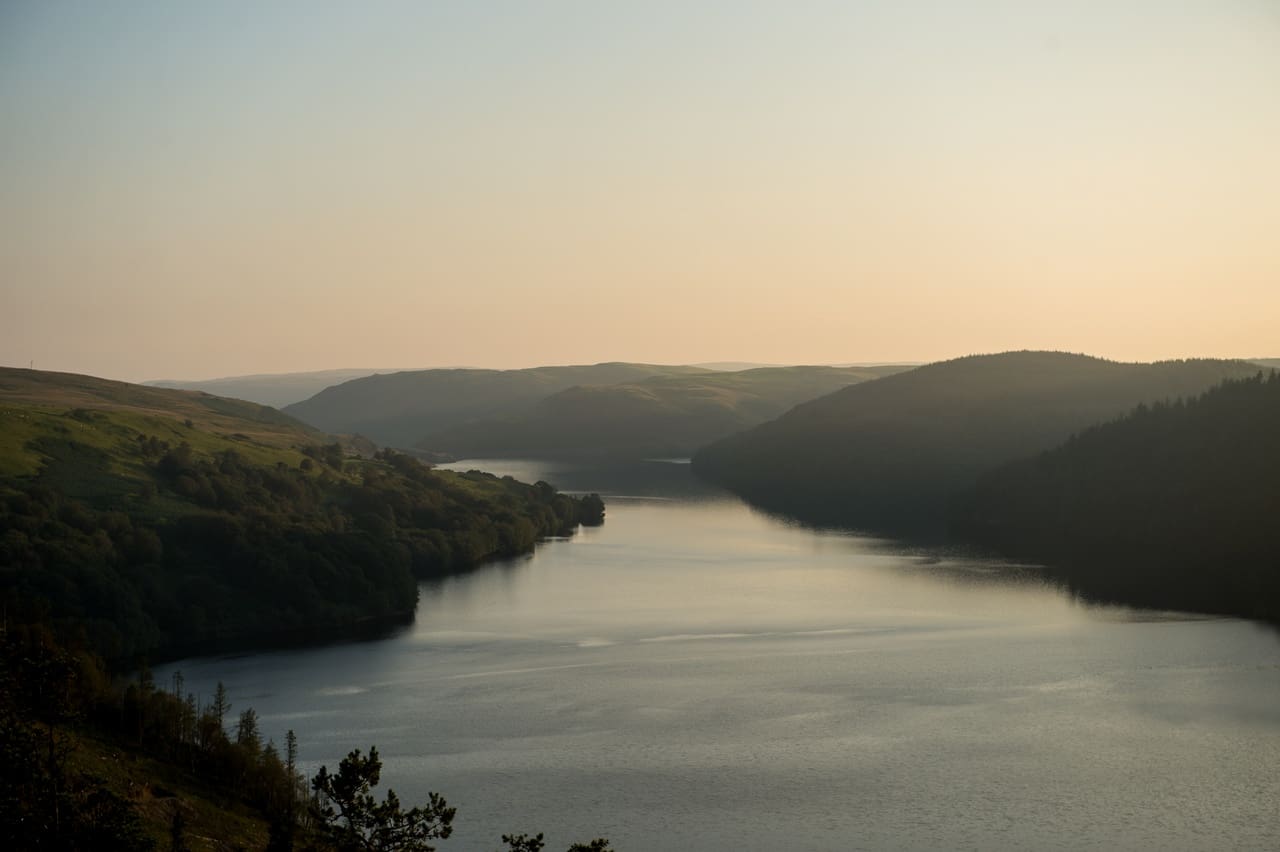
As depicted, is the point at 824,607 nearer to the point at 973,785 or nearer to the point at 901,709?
the point at 901,709

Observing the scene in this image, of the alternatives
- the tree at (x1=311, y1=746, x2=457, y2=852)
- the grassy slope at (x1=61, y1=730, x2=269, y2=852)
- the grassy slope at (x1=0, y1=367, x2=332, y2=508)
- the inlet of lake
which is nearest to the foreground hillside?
the grassy slope at (x1=0, y1=367, x2=332, y2=508)

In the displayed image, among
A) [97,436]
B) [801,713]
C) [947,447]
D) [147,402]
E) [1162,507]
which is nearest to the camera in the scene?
[801,713]

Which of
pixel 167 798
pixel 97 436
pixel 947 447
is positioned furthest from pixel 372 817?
pixel 947 447

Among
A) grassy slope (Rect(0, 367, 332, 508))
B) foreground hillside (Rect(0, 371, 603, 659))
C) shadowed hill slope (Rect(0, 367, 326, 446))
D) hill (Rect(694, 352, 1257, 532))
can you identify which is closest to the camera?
A: foreground hillside (Rect(0, 371, 603, 659))

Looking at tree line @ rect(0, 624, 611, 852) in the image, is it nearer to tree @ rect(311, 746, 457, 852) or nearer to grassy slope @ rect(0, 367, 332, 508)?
tree @ rect(311, 746, 457, 852)

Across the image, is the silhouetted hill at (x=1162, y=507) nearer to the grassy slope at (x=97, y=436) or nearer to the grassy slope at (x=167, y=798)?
the grassy slope at (x=167, y=798)

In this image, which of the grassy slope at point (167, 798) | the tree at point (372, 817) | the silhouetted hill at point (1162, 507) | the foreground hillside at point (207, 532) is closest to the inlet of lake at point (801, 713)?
the foreground hillside at point (207, 532)

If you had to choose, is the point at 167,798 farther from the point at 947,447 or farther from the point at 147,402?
the point at 947,447
